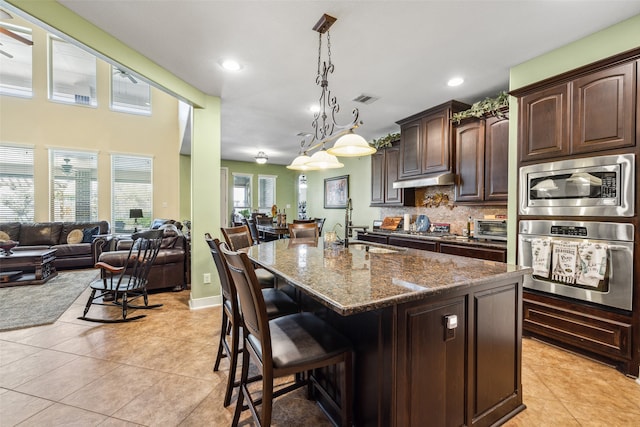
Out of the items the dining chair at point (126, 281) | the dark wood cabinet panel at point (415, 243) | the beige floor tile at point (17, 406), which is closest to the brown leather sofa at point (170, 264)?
the dining chair at point (126, 281)

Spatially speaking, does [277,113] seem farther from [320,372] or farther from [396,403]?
[396,403]

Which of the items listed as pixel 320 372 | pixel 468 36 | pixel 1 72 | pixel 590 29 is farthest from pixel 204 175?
pixel 1 72

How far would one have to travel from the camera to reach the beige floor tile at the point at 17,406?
1.62 m

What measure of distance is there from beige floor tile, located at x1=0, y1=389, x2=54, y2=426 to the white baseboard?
166 cm

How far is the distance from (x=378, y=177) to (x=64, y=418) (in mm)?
4710

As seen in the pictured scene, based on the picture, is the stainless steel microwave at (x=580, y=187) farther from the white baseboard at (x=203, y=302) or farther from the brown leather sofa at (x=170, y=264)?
the brown leather sofa at (x=170, y=264)

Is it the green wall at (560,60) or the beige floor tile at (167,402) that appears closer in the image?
the beige floor tile at (167,402)

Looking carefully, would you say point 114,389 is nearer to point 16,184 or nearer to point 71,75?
point 16,184

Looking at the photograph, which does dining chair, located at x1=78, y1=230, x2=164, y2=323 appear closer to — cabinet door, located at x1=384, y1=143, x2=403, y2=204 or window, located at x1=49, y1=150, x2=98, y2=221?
cabinet door, located at x1=384, y1=143, x2=403, y2=204

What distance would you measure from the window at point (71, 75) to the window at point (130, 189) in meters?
1.54

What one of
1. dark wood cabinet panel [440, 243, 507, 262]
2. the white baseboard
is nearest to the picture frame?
dark wood cabinet panel [440, 243, 507, 262]

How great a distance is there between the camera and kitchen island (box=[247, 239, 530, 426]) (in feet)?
3.78

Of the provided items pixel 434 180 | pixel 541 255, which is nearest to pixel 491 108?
pixel 434 180

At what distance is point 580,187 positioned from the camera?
2.27m
